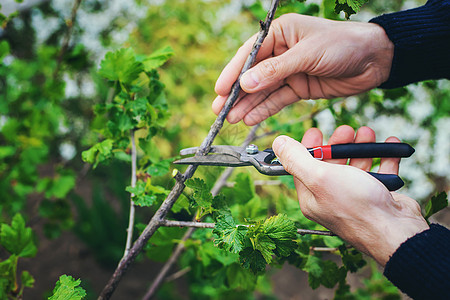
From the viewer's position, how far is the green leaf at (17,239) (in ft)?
3.32

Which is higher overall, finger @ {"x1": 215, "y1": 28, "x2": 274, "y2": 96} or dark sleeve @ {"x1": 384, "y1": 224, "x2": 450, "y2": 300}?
finger @ {"x1": 215, "y1": 28, "x2": 274, "y2": 96}

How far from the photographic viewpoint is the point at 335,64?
1.15m

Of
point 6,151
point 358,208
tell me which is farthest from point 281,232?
point 6,151

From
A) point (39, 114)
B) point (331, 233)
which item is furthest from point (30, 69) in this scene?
point (331, 233)

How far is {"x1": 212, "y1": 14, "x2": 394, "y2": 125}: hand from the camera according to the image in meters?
1.07

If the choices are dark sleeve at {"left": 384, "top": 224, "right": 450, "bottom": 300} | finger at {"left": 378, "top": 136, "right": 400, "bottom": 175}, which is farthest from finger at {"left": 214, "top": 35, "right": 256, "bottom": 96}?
dark sleeve at {"left": 384, "top": 224, "right": 450, "bottom": 300}

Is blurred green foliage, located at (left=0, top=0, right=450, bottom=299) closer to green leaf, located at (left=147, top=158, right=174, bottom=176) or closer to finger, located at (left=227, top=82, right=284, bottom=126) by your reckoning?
green leaf, located at (left=147, top=158, right=174, bottom=176)

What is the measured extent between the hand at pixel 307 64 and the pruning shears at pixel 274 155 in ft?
0.68

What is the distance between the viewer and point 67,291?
74 cm

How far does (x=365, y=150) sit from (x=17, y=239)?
123cm

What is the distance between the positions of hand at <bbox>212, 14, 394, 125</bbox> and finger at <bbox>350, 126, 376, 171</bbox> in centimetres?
27

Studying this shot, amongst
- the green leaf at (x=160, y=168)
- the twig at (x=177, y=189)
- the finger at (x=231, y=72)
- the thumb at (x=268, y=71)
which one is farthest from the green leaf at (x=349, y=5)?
the green leaf at (x=160, y=168)

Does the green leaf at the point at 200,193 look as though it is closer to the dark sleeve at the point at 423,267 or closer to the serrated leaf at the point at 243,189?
the serrated leaf at the point at 243,189

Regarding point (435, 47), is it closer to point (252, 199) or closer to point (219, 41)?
point (252, 199)
